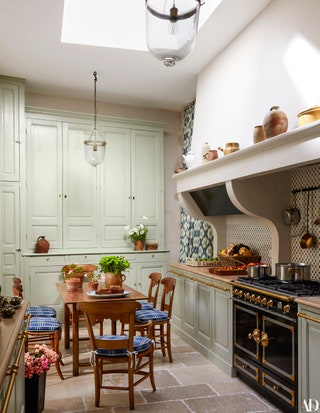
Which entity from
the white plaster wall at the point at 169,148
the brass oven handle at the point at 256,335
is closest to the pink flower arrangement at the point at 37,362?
the brass oven handle at the point at 256,335

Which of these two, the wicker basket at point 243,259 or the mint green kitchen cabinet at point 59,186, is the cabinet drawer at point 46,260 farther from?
the wicker basket at point 243,259

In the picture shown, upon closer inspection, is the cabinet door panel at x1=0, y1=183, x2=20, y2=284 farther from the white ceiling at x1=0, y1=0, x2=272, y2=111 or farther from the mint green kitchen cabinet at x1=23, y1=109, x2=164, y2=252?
the white ceiling at x1=0, y1=0, x2=272, y2=111

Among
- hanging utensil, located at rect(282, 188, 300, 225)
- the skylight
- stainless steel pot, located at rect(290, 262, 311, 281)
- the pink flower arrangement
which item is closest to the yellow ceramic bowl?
hanging utensil, located at rect(282, 188, 300, 225)

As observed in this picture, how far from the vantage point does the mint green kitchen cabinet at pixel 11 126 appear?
539 cm

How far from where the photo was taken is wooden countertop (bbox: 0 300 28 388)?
59.6 inches

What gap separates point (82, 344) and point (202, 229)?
2.33m

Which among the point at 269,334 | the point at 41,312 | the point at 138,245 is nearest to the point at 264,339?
the point at 269,334

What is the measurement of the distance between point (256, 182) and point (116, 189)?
2.92m

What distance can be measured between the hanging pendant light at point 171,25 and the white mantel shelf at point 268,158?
1.06 meters

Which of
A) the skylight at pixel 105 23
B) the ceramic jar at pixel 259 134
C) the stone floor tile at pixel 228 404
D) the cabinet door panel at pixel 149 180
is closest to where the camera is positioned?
the stone floor tile at pixel 228 404

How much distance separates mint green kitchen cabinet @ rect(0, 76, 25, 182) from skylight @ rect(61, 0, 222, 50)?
4.60ft

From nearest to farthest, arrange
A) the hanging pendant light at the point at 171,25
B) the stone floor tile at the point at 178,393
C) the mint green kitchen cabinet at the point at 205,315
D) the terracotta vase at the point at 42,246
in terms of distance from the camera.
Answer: the hanging pendant light at the point at 171,25
the stone floor tile at the point at 178,393
the mint green kitchen cabinet at the point at 205,315
the terracotta vase at the point at 42,246

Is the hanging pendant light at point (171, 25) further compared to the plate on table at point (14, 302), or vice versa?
the plate on table at point (14, 302)

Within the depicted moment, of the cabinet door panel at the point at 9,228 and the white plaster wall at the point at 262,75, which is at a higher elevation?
the white plaster wall at the point at 262,75
